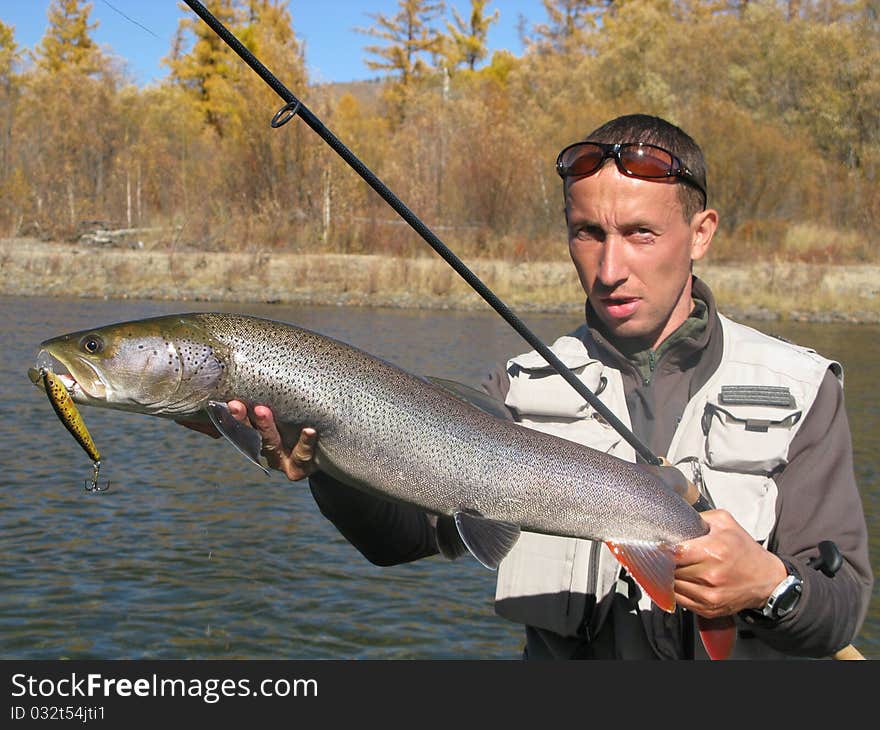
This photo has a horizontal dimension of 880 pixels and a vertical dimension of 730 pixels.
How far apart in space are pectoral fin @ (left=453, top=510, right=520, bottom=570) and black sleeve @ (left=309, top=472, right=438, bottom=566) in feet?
0.84

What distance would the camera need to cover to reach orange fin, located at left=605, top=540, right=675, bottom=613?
2607mm

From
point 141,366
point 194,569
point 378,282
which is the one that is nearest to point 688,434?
point 141,366

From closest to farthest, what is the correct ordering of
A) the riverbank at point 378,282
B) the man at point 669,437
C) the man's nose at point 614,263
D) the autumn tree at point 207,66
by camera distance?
1. the man at point 669,437
2. the man's nose at point 614,263
3. the riverbank at point 378,282
4. the autumn tree at point 207,66

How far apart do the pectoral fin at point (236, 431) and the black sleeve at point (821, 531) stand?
1.25m

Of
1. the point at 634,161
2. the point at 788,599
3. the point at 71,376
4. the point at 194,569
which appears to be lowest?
the point at 194,569

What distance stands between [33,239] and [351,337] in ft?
53.3

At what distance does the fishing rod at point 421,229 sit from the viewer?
2990 millimetres

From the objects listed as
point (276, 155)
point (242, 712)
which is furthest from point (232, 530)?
point (276, 155)

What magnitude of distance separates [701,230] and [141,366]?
5.19 ft

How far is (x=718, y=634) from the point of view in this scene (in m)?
2.63

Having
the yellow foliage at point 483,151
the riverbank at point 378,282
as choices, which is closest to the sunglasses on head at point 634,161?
the riverbank at point 378,282

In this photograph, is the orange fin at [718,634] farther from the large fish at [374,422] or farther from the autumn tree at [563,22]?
the autumn tree at [563,22]

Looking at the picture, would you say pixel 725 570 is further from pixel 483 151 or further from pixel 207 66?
pixel 207 66

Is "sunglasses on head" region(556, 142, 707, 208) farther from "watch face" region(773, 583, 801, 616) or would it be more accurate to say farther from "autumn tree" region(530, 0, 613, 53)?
"autumn tree" region(530, 0, 613, 53)
